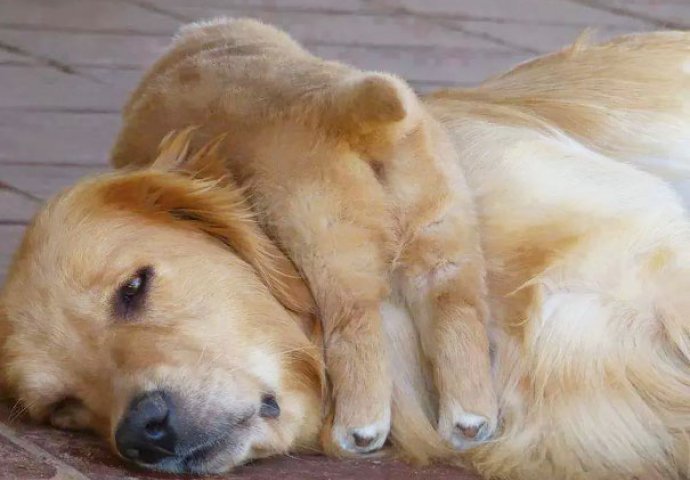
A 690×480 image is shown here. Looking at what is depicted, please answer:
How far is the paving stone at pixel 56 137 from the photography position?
11.3 ft

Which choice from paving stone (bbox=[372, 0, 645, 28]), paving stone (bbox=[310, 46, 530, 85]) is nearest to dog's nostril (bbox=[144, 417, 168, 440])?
paving stone (bbox=[310, 46, 530, 85])

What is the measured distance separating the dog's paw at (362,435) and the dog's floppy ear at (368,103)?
44 centimetres

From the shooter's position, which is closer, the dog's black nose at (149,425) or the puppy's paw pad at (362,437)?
the dog's black nose at (149,425)

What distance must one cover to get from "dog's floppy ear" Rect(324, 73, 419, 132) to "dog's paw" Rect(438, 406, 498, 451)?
457 mm

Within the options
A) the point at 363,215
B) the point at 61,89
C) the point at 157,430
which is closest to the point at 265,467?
the point at 157,430

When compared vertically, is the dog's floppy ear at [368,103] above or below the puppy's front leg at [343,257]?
above

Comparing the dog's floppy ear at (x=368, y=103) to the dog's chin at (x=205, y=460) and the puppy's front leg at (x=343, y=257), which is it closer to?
the puppy's front leg at (x=343, y=257)

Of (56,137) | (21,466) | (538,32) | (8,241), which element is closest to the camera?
(21,466)

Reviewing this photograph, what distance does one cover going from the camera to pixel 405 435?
1.92 m

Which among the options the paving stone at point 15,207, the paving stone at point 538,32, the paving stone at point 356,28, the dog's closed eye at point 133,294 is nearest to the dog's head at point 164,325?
A: the dog's closed eye at point 133,294

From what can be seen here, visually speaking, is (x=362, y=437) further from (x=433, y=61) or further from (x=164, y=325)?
(x=433, y=61)

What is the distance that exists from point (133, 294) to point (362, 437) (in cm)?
41

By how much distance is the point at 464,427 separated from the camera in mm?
1877

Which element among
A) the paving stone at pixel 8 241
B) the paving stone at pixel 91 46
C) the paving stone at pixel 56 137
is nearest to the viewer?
the paving stone at pixel 8 241
